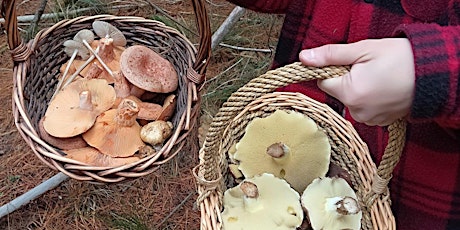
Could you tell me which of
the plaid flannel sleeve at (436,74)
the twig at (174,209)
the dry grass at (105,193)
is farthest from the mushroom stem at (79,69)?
the plaid flannel sleeve at (436,74)

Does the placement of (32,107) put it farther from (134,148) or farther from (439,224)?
(439,224)

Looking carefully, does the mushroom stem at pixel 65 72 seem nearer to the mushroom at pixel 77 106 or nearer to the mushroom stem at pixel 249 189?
the mushroom at pixel 77 106

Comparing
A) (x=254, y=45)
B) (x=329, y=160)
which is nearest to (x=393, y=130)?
(x=329, y=160)

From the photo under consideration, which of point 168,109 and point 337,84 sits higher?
point 337,84

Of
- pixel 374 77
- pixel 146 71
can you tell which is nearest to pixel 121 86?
pixel 146 71

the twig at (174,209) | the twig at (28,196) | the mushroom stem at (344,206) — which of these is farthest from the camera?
the twig at (174,209)

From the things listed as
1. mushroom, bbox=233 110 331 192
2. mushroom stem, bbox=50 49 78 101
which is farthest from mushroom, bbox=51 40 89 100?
mushroom, bbox=233 110 331 192

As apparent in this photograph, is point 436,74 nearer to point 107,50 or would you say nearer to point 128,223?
point 107,50

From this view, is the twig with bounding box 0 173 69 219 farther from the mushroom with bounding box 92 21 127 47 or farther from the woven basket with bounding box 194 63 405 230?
the woven basket with bounding box 194 63 405 230
